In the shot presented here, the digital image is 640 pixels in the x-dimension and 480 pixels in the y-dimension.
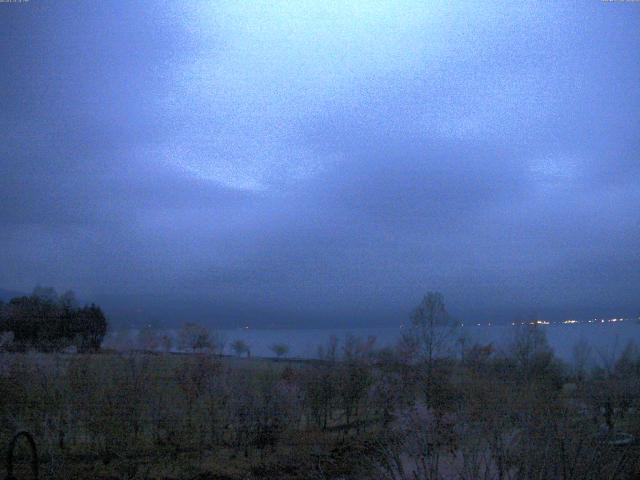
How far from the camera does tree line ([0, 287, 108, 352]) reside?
1258 inches

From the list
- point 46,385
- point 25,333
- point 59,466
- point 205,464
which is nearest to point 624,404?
point 205,464

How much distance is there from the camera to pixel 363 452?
21.5 m

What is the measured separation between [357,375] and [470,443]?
18594 mm

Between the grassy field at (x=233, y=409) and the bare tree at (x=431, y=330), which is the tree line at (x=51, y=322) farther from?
the bare tree at (x=431, y=330)

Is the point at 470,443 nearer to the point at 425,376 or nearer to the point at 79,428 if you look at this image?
the point at 79,428

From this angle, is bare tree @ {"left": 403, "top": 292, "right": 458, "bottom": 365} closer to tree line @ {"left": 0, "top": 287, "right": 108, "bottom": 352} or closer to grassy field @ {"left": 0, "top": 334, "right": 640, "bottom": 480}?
grassy field @ {"left": 0, "top": 334, "right": 640, "bottom": 480}

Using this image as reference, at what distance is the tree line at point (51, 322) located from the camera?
31953 mm

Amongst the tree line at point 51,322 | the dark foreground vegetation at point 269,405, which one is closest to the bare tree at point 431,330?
the dark foreground vegetation at point 269,405

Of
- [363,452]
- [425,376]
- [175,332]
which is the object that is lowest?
[363,452]

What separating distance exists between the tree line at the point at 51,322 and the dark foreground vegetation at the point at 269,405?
7543 millimetres

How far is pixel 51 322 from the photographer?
34781 millimetres

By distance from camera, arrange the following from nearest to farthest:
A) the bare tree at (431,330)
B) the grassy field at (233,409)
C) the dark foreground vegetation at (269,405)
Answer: the dark foreground vegetation at (269,405), the grassy field at (233,409), the bare tree at (431,330)

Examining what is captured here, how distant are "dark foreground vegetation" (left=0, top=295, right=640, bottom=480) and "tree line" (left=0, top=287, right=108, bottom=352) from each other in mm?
7543

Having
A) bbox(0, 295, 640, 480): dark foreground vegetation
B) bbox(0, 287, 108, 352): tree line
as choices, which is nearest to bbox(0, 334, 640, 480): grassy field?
bbox(0, 295, 640, 480): dark foreground vegetation
